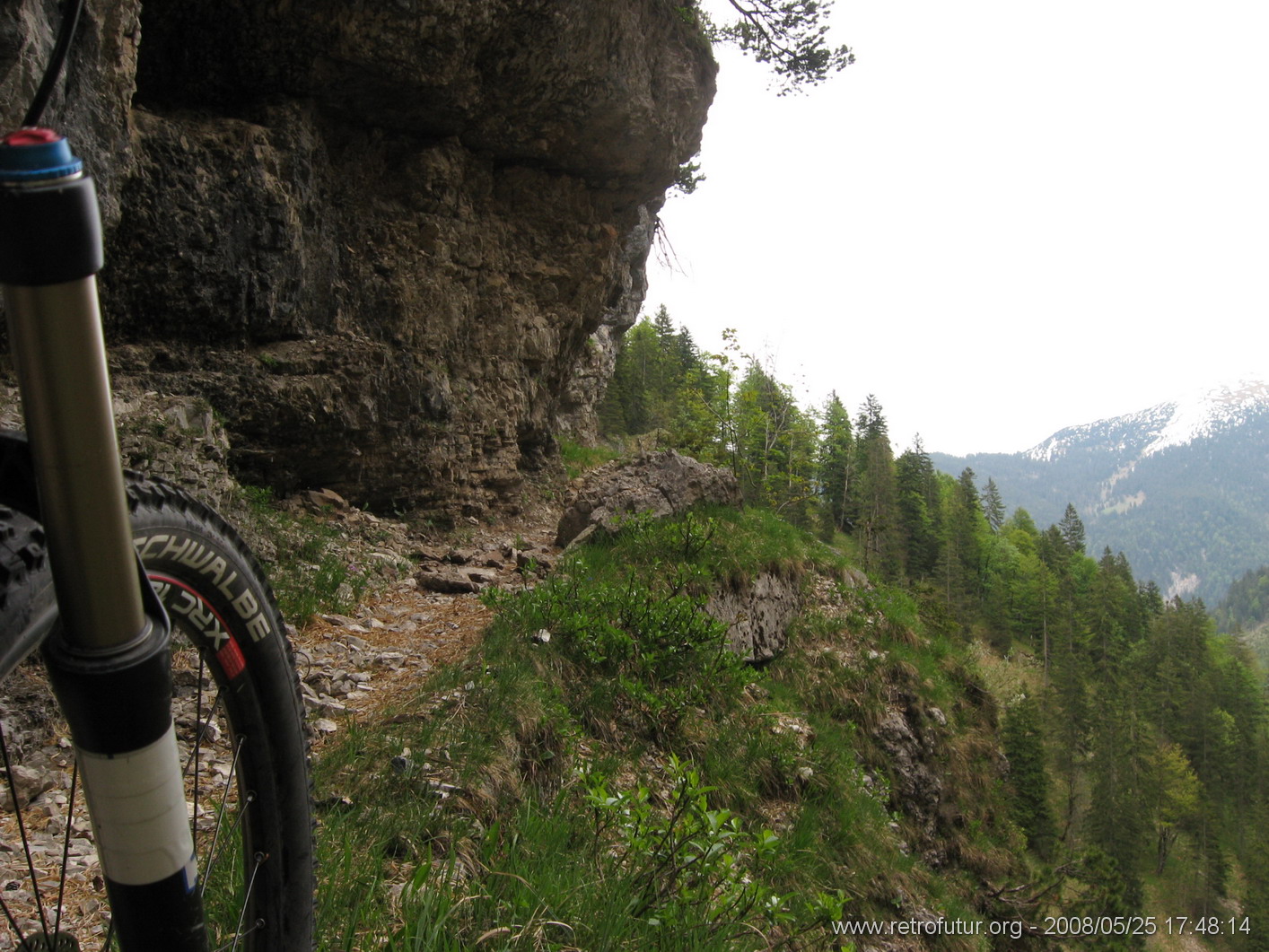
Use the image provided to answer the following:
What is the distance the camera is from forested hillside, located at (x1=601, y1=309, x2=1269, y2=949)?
3117 cm

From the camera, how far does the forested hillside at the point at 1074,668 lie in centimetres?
3117

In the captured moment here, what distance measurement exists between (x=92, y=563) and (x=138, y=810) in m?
0.37

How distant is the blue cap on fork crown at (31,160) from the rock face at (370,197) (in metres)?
4.51

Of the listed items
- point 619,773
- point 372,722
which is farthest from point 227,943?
point 619,773

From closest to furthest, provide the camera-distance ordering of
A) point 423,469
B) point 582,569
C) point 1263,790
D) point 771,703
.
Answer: point 582,569 → point 771,703 → point 423,469 → point 1263,790

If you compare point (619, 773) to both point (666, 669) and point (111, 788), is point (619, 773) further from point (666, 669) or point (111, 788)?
point (111, 788)

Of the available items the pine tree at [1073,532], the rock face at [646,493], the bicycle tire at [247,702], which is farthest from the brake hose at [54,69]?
the pine tree at [1073,532]

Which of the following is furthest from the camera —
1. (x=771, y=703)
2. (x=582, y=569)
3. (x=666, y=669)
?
(x=771, y=703)

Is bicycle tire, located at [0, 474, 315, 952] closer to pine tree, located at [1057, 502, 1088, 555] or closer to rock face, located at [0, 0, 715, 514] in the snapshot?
rock face, located at [0, 0, 715, 514]

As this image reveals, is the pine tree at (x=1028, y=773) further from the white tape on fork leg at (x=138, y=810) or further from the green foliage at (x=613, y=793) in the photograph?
the white tape on fork leg at (x=138, y=810)

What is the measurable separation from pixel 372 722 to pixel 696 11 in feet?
40.2

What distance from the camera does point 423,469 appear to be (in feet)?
30.6

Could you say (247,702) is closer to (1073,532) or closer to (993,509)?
(1073,532)

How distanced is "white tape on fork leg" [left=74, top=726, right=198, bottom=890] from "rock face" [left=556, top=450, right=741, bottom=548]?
7062 millimetres
